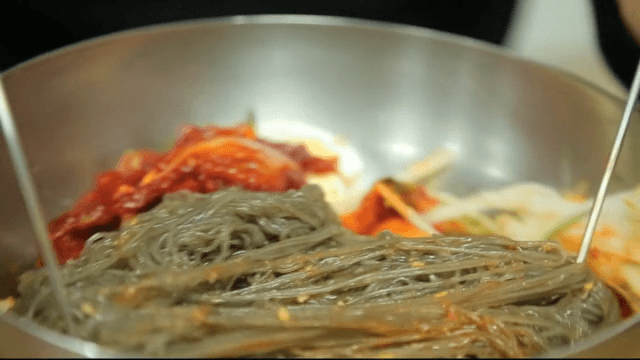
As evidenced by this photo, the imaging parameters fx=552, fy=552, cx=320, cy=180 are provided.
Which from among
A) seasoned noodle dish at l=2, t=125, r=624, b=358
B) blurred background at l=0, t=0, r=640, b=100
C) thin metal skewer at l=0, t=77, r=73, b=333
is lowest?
seasoned noodle dish at l=2, t=125, r=624, b=358

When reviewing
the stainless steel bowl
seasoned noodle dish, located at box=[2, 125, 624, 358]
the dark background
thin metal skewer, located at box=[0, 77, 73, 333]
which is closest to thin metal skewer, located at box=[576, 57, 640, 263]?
seasoned noodle dish, located at box=[2, 125, 624, 358]

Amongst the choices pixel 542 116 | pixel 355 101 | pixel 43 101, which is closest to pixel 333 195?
pixel 355 101

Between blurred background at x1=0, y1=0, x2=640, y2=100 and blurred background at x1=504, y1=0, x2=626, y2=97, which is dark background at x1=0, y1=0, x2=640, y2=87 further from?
blurred background at x1=504, y1=0, x2=626, y2=97

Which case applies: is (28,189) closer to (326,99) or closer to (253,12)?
(326,99)

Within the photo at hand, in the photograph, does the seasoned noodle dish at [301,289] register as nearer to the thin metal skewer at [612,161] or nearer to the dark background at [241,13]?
the thin metal skewer at [612,161]

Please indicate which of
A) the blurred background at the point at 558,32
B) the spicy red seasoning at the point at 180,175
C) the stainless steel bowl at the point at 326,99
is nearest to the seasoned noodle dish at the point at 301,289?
the spicy red seasoning at the point at 180,175

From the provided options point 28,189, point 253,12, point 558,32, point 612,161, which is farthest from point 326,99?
point 558,32
